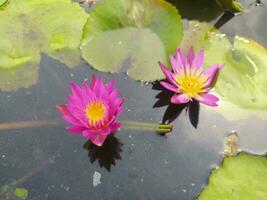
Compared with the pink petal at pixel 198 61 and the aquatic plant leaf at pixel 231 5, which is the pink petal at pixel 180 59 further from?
the aquatic plant leaf at pixel 231 5

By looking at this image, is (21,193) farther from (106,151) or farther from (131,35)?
(131,35)

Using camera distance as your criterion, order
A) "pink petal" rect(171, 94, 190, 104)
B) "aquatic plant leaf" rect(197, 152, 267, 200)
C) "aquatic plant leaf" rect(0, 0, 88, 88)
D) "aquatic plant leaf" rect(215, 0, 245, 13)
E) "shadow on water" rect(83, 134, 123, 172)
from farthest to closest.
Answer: "aquatic plant leaf" rect(215, 0, 245, 13) → "aquatic plant leaf" rect(0, 0, 88, 88) → "pink petal" rect(171, 94, 190, 104) → "shadow on water" rect(83, 134, 123, 172) → "aquatic plant leaf" rect(197, 152, 267, 200)

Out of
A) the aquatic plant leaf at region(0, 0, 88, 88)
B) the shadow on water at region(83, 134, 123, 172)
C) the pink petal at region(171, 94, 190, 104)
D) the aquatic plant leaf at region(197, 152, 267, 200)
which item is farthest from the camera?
the aquatic plant leaf at region(0, 0, 88, 88)

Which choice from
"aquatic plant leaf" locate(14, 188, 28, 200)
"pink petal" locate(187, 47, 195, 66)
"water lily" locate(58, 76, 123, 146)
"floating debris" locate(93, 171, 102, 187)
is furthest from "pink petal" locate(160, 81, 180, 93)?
"aquatic plant leaf" locate(14, 188, 28, 200)

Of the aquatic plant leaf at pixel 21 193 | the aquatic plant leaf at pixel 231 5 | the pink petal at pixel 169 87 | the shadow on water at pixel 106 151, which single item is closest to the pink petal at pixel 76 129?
the shadow on water at pixel 106 151

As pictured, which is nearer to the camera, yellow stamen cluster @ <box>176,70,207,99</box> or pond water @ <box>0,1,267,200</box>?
pond water @ <box>0,1,267,200</box>

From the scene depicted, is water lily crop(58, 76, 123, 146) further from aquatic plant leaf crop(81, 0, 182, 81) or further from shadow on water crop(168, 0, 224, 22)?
shadow on water crop(168, 0, 224, 22)

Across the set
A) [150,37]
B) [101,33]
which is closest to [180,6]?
[150,37]

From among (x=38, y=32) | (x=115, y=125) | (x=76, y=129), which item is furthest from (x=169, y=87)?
(x=38, y=32)
